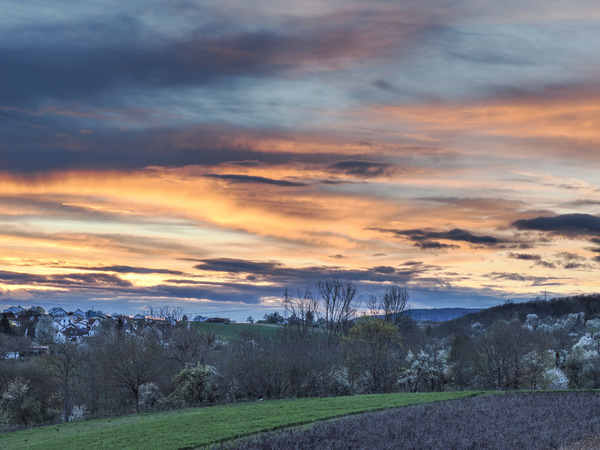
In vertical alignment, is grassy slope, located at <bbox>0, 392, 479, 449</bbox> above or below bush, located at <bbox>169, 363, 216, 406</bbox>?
above

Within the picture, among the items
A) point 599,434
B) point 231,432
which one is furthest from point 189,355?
point 599,434

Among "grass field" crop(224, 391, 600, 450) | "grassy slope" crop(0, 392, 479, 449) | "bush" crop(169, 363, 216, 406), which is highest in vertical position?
"grass field" crop(224, 391, 600, 450)

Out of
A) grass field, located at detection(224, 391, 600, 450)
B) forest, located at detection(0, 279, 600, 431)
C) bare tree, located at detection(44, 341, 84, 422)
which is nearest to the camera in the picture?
grass field, located at detection(224, 391, 600, 450)

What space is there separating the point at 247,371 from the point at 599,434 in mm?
41493

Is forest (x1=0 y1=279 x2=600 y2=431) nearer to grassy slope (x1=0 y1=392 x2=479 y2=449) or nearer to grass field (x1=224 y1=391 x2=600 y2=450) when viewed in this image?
grassy slope (x1=0 y1=392 x2=479 y2=449)

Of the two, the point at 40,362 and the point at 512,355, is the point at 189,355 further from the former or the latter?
the point at 512,355

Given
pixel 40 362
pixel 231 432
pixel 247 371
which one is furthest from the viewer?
pixel 40 362

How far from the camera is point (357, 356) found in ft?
229

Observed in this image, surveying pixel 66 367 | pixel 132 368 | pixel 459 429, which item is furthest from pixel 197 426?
pixel 66 367

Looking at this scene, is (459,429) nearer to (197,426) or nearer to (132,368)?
(197,426)

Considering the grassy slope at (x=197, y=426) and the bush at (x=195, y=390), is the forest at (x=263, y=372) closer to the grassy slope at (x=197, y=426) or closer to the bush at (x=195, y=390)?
the bush at (x=195, y=390)

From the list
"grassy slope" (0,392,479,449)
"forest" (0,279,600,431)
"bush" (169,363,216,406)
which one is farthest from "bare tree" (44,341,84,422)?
"grassy slope" (0,392,479,449)

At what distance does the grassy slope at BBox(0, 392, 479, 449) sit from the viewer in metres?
33.1

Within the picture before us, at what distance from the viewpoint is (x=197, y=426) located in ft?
123
